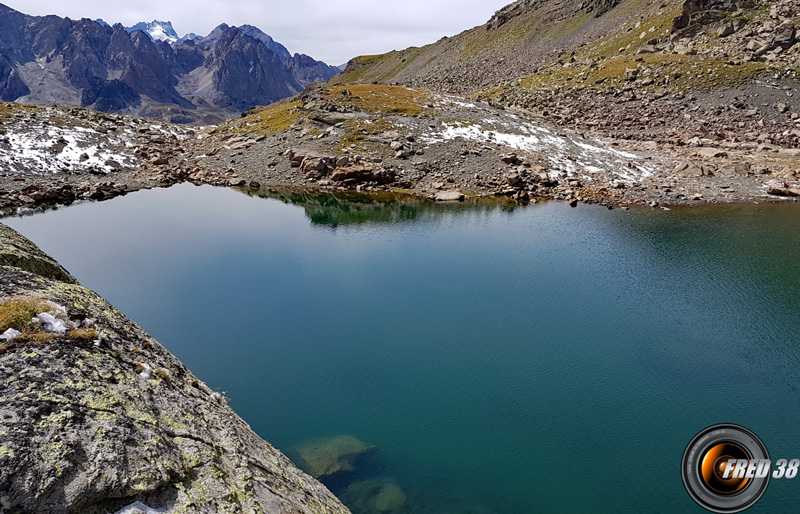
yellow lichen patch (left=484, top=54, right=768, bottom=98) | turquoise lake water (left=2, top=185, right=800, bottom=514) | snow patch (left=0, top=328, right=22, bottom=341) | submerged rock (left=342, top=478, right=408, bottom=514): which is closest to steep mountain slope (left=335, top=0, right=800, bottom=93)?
yellow lichen patch (left=484, top=54, right=768, bottom=98)

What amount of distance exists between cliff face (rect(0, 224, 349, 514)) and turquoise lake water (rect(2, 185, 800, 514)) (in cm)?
685

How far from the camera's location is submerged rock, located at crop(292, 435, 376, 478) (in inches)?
615

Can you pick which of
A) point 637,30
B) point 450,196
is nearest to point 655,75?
point 637,30

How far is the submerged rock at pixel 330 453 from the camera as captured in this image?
1563 cm

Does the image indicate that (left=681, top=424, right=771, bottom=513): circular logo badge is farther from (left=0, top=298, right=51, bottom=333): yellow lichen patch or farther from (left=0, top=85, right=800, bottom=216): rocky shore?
(left=0, top=85, right=800, bottom=216): rocky shore

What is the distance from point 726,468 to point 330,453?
509 inches

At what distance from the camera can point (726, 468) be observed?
1277 cm

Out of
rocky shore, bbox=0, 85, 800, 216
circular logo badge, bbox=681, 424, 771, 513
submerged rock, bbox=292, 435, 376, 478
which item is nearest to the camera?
circular logo badge, bbox=681, 424, 771, 513

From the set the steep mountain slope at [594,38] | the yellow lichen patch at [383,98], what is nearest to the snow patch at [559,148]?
the yellow lichen patch at [383,98]

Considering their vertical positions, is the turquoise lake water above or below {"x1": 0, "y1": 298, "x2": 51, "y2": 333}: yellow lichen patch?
below

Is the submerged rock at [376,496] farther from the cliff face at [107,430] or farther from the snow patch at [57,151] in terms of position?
the snow patch at [57,151]

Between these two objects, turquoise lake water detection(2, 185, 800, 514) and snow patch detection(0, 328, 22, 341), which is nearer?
snow patch detection(0, 328, 22, 341)

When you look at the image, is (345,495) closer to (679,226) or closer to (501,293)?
(501,293)

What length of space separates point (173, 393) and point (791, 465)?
70.9ft
